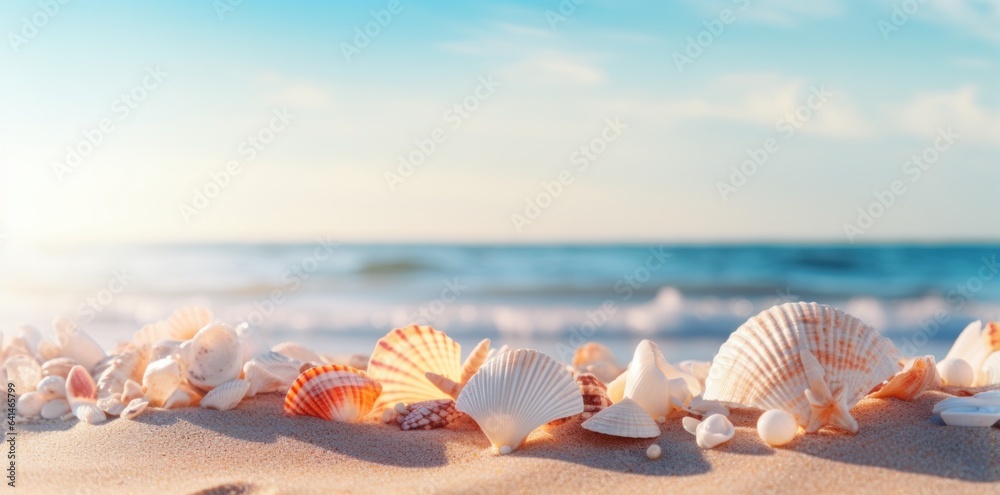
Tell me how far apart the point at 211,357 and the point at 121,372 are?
706mm

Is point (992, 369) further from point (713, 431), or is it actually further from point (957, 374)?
point (713, 431)

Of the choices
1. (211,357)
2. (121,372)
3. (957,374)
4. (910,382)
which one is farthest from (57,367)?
(957,374)

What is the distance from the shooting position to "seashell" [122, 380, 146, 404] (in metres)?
3.46

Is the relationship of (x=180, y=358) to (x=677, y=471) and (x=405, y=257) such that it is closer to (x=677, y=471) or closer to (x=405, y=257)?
(x=677, y=471)

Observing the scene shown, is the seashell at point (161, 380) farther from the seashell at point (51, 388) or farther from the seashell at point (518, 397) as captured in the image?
the seashell at point (518, 397)

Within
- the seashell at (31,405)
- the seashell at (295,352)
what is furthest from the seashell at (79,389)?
the seashell at (295,352)

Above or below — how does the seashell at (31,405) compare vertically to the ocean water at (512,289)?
above

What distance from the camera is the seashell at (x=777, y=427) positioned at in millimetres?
2703

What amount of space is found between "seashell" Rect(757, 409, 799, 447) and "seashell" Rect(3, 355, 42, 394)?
144 inches

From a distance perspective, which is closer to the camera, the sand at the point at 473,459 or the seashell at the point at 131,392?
the sand at the point at 473,459

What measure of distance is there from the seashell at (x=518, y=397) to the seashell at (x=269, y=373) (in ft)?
3.61

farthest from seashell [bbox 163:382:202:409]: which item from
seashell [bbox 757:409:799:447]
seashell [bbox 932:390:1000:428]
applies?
seashell [bbox 932:390:1000:428]

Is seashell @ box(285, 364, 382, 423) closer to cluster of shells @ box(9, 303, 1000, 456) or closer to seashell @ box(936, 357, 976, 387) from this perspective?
cluster of shells @ box(9, 303, 1000, 456)

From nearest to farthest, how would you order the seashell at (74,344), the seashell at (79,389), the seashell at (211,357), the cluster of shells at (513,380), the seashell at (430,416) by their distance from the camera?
the cluster of shells at (513,380) → the seashell at (430,416) → the seashell at (211,357) → the seashell at (79,389) → the seashell at (74,344)
